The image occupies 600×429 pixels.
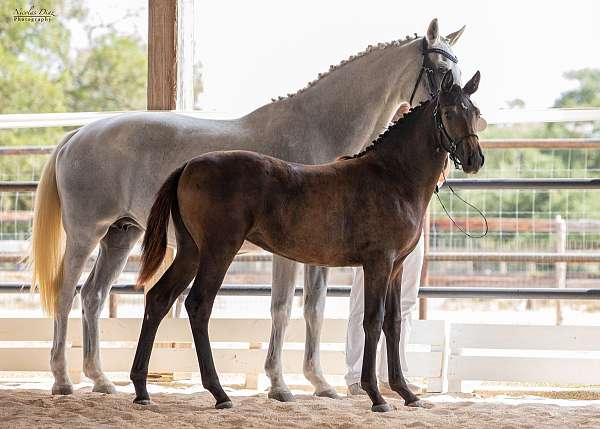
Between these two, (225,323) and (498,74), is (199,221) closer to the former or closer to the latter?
(225,323)

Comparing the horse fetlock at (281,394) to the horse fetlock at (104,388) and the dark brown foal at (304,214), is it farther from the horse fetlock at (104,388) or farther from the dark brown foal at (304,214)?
the horse fetlock at (104,388)

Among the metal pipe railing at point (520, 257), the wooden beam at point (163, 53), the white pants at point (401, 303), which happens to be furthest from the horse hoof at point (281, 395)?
the wooden beam at point (163, 53)

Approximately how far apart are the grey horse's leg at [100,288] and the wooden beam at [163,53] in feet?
3.18

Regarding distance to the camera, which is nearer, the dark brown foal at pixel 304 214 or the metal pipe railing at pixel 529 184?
the dark brown foal at pixel 304 214

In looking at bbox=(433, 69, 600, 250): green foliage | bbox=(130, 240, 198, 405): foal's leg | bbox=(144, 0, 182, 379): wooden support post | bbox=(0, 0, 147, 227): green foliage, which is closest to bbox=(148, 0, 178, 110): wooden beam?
bbox=(144, 0, 182, 379): wooden support post

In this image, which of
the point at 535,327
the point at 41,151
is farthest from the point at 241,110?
the point at 535,327

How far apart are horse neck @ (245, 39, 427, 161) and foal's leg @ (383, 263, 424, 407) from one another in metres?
0.79

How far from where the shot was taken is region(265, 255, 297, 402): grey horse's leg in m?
4.14

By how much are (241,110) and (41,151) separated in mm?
1819

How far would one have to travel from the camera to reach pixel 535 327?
4.84 m

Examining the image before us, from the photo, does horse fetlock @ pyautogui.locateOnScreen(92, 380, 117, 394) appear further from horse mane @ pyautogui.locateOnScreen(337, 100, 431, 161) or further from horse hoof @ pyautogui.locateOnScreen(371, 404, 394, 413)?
horse mane @ pyautogui.locateOnScreen(337, 100, 431, 161)

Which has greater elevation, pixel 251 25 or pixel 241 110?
pixel 251 25

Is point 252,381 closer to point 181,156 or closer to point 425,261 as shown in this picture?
point 425,261

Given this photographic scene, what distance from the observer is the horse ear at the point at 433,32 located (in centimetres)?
412
